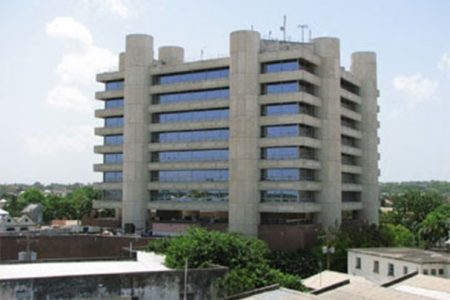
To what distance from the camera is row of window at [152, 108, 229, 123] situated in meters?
83.6

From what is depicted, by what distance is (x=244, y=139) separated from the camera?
260 feet

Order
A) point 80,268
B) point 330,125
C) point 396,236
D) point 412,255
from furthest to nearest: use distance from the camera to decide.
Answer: point 396,236 → point 330,125 → point 412,255 → point 80,268

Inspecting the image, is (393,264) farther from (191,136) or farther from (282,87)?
(191,136)

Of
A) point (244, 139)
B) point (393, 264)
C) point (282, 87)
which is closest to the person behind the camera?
point (393, 264)

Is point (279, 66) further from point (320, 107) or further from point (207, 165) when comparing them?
point (207, 165)

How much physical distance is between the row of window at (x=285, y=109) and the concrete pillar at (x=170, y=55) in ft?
69.4

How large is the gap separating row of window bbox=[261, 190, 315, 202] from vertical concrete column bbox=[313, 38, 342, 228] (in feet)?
11.2

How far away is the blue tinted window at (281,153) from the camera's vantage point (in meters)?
78.1

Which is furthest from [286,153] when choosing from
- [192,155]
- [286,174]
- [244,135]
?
[192,155]

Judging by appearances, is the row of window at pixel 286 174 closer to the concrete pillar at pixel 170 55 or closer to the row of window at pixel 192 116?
the row of window at pixel 192 116

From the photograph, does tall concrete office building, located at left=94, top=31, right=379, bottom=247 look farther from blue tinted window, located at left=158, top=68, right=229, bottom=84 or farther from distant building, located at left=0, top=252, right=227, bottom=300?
distant building, located at left=0, top=252, right=227, bottom=300

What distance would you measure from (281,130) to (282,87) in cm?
574

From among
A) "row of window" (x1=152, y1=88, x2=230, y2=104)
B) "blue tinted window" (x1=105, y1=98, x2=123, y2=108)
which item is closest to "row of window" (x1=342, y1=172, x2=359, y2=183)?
"row of window" (x1=152, y1=88, x2=230, y2=104)

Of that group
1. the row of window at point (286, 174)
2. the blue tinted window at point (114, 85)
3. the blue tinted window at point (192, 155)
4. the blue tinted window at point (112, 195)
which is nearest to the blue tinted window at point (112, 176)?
the blue tinted window at point (112, 195)
